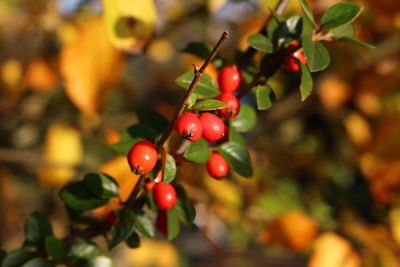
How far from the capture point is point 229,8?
57.1 inches

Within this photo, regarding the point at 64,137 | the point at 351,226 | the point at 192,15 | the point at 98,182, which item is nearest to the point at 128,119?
the point at 64,137

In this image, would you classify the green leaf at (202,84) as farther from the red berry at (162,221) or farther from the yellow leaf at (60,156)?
the yellow leaf at (60,156)

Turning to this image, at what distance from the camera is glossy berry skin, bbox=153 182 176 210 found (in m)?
0.49

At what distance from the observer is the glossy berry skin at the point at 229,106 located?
49 cm

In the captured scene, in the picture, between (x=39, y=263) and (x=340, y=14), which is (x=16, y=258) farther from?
(x=340, y=14)

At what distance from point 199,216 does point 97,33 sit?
618 mm

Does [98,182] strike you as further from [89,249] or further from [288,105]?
[288,105]

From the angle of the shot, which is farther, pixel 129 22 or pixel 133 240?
pixel 129 22

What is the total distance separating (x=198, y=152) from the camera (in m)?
0.50

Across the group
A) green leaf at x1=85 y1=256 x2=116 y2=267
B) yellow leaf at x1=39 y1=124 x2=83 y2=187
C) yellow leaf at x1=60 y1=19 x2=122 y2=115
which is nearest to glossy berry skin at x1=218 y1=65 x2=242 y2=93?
green leaf at x1=85 y1=256 x2=116 y2=267

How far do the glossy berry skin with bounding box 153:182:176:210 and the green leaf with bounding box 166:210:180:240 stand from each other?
45 mm

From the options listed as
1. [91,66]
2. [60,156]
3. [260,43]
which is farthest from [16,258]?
[60,156]

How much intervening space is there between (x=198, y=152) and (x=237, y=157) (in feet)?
0.21

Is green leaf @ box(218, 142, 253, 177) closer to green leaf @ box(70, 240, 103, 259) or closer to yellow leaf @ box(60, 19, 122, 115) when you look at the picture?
green leaf @ box(70, 240, 103, 259)
